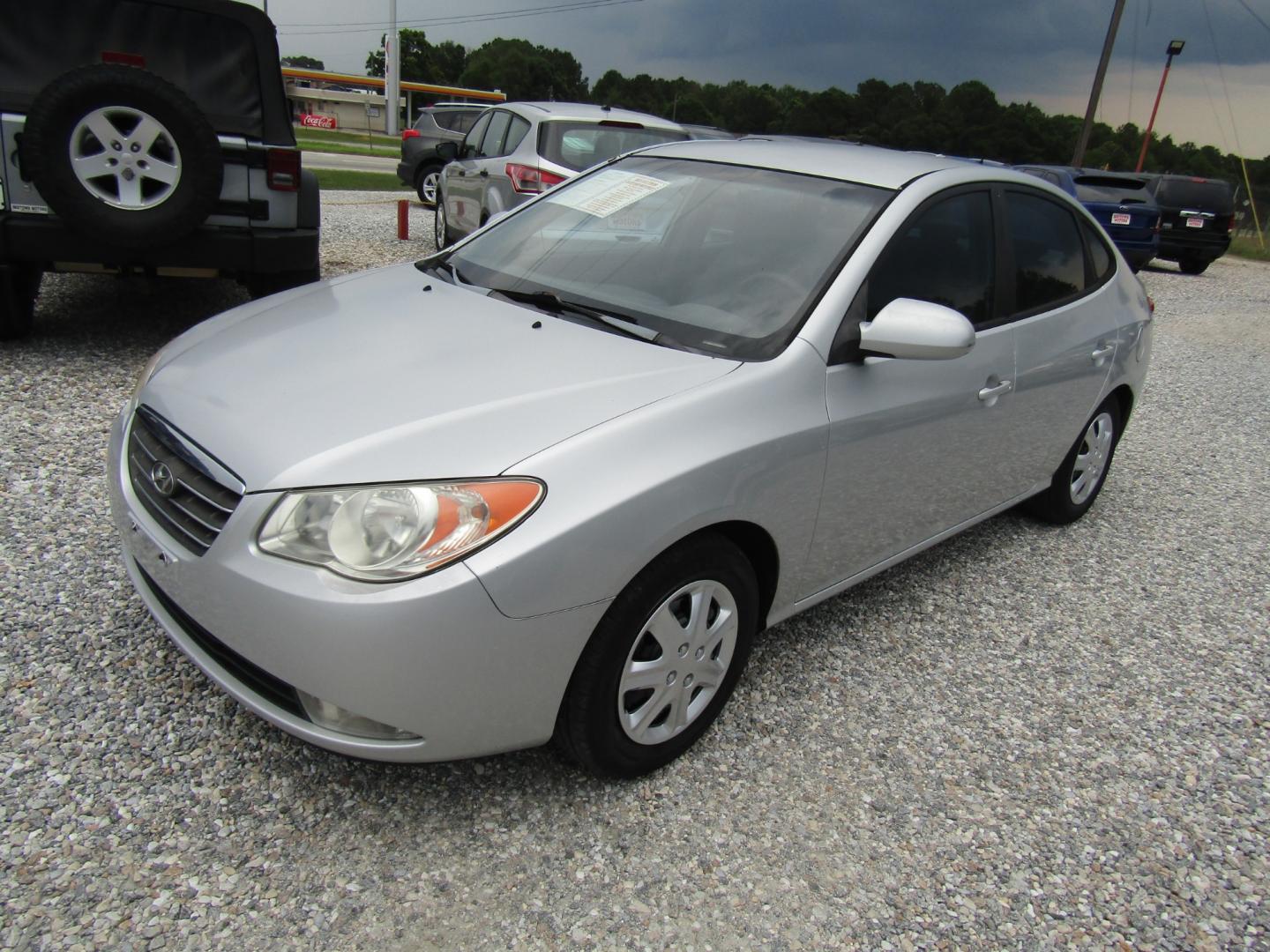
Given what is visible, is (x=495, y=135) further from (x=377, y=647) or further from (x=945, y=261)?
(x=377, y=647)

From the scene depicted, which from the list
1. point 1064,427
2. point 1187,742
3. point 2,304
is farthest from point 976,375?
point 2,304

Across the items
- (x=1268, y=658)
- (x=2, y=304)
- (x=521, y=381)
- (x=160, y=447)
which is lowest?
(x=1268, y=658)

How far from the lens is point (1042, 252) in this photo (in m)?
3.71

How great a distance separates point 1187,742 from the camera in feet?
9.73

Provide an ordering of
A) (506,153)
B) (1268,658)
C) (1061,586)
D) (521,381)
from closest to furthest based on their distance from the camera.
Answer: (521,381) < (1268,658) < (1061,586) < (506,153)

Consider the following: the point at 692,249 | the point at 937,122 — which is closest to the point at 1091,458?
the point at 692,249

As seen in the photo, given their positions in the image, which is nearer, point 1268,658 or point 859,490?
point 859,490

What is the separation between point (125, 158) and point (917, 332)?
162 inches

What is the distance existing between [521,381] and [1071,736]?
209 cm

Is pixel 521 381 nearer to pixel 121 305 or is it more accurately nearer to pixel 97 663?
pixel 97 663

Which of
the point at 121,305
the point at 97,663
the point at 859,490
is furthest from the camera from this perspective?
the point at 121,305

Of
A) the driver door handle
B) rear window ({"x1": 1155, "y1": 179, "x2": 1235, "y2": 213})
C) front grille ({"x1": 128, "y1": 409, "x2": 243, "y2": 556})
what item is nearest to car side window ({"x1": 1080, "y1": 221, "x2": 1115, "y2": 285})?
the driver door handle

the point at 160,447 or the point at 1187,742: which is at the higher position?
the point at 160,447

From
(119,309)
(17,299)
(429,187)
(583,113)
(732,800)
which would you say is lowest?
(732,800)
